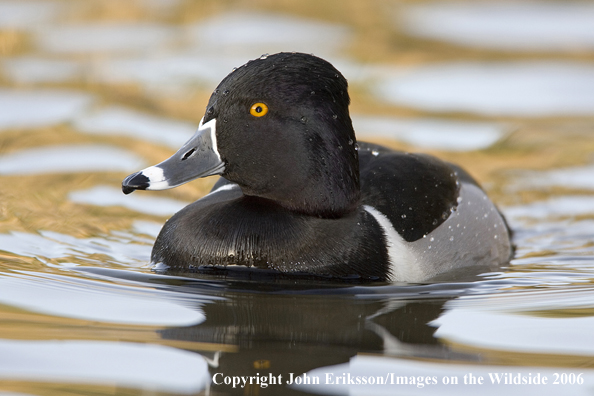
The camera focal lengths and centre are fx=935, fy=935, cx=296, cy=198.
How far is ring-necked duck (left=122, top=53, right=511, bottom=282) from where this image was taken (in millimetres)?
4934

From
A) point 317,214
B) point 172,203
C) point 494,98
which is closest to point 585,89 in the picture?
point 494,98

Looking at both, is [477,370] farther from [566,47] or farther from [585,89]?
[566,47]

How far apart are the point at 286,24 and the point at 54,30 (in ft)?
9.73

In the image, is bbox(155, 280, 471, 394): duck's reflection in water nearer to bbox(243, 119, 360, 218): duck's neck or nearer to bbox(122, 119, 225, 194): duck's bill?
bbox(243, 119, 360, 218): duck's neck

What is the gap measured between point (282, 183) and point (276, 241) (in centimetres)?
33

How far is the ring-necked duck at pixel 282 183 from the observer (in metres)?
4.93

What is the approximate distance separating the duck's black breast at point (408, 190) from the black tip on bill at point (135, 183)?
1.24m

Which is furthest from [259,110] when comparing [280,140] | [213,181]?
[213,181]

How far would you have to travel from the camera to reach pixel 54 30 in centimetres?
1185

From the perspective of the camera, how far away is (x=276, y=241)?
495 cm

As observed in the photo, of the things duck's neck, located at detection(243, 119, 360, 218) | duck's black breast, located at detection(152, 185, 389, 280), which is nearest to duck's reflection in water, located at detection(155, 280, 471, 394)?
duck's black breast, located at detection(152, 185, 389, 280)

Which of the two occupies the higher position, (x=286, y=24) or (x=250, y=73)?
(x=286, y=24)

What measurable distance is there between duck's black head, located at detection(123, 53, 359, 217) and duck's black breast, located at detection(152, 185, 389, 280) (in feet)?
0.34

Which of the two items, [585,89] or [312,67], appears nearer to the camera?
[312,67]
